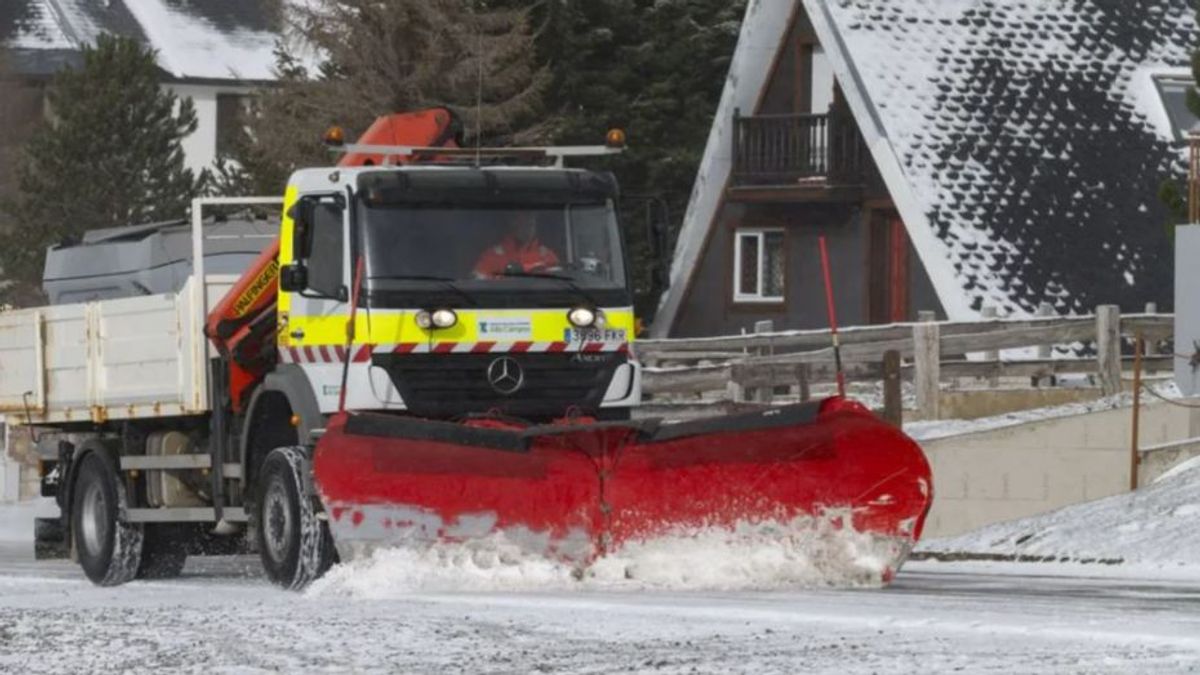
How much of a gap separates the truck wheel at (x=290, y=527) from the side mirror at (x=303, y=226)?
1190 mm

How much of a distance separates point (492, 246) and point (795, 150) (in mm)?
21804

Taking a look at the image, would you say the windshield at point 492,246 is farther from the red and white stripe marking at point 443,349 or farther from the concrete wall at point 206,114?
the concrete wall at point 206,114

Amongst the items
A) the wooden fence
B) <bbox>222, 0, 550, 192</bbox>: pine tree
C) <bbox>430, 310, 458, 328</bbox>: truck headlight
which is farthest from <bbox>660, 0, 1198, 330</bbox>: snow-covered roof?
<bbox>430, 310, 458, 328</bbox>: truck headlight

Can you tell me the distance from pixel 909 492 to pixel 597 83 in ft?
93.1

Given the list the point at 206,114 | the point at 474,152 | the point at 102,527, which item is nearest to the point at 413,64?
the point at 102,527

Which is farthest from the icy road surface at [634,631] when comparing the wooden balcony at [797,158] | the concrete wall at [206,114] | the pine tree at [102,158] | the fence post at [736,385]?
the concrete wall at [206,114]

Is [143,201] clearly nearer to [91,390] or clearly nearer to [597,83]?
[597,83]

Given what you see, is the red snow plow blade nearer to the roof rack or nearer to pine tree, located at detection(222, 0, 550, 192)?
the roof rack

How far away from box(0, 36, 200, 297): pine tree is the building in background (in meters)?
19.2

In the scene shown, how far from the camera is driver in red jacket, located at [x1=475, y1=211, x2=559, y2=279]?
17719 millimetres

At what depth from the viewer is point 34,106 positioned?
84.8 metres

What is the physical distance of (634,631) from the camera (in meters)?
13.5

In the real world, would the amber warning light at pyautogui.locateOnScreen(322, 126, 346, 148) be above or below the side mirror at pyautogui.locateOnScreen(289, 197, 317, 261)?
above

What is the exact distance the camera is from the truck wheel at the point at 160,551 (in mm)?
20234
